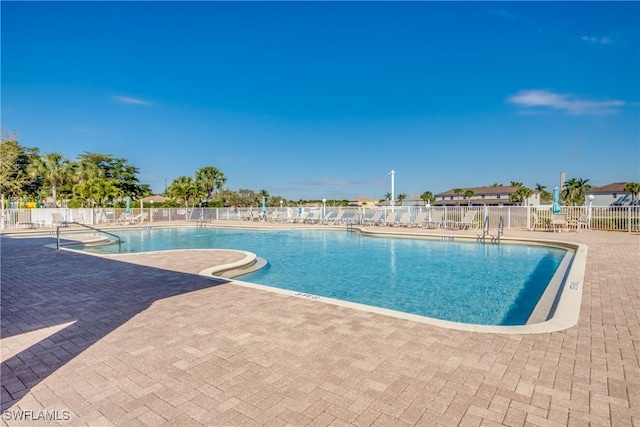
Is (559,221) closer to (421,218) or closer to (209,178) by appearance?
(421,218)

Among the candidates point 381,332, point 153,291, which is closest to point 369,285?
point 381,332

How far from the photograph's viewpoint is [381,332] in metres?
3.26

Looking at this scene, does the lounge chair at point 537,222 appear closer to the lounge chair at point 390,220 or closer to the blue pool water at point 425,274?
the blue pool water at point 425,274

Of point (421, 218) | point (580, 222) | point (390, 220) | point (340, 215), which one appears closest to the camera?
point (580, 222)

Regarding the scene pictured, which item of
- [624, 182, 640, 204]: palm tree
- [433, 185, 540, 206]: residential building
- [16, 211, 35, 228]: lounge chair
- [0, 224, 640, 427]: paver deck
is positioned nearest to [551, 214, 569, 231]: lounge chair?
[0, 224, 640, 427]: paver deck

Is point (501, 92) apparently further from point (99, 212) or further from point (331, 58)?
point (99, 212)

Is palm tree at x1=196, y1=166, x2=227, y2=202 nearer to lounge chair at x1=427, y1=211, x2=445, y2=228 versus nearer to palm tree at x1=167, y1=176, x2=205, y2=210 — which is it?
palm tree at x1=167, y1=176, x2=205, y2=210

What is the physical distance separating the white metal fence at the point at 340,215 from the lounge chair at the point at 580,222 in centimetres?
5

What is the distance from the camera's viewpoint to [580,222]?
14.2m

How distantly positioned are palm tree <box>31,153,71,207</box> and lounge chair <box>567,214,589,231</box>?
40.2 m

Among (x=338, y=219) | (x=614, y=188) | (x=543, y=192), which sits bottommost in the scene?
(x=338, y=219)

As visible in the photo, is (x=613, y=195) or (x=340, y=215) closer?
(x=340, y=215)

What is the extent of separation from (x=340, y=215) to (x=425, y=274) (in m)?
13.3

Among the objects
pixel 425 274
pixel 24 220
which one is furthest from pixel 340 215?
pixel 24 220
